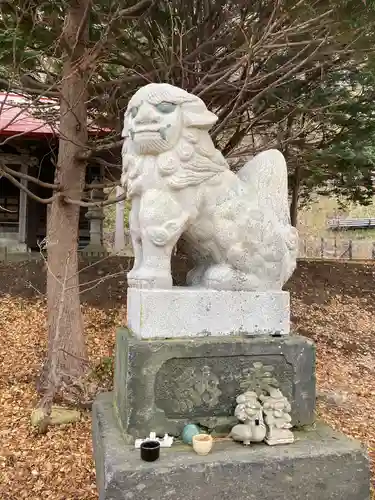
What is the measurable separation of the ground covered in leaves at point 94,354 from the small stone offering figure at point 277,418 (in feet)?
4.85

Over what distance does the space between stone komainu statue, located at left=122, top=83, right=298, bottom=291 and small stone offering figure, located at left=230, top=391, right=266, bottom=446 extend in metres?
0.57

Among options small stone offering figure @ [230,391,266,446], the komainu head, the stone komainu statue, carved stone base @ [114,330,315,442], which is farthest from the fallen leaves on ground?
the komainu head

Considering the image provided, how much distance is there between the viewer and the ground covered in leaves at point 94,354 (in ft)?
11.1

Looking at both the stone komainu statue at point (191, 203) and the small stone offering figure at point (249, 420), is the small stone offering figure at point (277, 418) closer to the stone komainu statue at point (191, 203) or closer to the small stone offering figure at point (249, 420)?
the small stone offering figure at point (249, 420)

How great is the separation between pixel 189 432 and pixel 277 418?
44 centimetres

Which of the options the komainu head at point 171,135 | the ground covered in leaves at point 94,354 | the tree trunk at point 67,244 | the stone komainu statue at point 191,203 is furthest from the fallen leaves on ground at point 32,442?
the komainu head at point 171,135

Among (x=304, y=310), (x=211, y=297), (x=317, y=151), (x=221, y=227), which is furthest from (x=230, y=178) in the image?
(x=304, y=310)

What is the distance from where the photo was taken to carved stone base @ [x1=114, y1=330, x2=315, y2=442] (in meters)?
2.29

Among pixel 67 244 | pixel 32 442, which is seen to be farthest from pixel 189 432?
pixel 67 244

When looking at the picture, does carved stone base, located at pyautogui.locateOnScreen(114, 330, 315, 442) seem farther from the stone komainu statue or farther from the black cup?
the stone komainu statue

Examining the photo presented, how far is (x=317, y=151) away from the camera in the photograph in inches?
265

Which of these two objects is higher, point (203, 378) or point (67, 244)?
point (67, 244)

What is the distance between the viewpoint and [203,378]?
237cm

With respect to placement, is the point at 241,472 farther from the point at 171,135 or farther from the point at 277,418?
the point at 171,135
